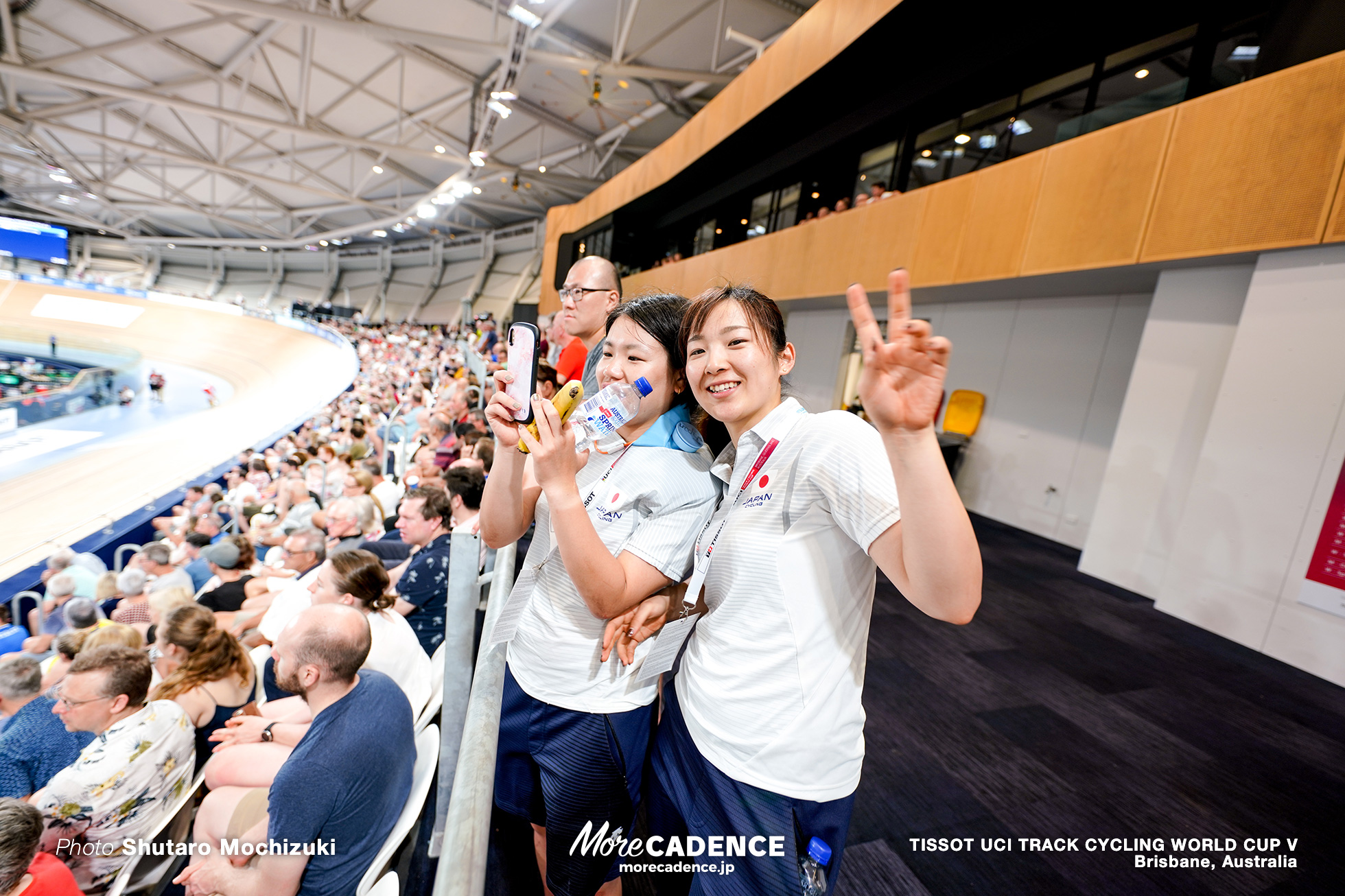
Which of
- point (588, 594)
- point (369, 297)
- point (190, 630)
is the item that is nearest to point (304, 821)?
point (588, 594)

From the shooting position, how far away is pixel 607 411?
1.11 metres

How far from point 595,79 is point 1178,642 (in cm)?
1285

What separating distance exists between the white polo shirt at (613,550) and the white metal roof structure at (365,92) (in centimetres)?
827

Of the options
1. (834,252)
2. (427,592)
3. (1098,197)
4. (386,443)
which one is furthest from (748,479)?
(834,252)

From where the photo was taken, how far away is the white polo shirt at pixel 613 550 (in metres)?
1.07

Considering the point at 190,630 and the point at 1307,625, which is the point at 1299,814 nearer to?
the point at 1307,625

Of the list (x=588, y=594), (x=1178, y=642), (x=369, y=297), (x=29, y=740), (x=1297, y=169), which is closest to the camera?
(x=588, y=594)

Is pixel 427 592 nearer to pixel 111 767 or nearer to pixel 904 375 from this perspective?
pixel 111 767

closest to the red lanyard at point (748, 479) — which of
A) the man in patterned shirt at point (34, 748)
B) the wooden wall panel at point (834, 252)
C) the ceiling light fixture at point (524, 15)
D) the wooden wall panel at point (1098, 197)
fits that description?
the man in patterned shirt at point (34, 748)

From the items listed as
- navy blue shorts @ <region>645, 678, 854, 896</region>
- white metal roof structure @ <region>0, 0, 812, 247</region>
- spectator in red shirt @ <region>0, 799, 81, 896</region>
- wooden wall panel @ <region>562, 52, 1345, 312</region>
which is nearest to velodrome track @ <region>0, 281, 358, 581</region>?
white metal roof structure @ <region>0, 0, 812, 247</region>

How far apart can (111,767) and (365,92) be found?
58.4ft

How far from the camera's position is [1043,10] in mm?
5293

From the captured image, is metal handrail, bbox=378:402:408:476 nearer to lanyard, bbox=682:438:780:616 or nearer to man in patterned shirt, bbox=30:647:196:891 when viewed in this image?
man in patterned shirt, bbox=30:647:196:891

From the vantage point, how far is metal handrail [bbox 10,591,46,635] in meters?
4.39
